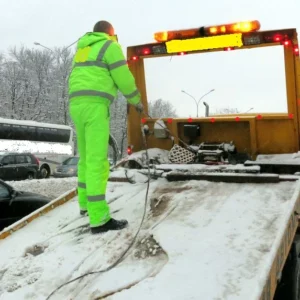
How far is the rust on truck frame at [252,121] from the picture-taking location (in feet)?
16.4

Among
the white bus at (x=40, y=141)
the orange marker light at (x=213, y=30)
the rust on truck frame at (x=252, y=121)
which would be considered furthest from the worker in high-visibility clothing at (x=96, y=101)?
the white bus at (x=40, y=141)

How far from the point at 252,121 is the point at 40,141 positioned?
25.4 m

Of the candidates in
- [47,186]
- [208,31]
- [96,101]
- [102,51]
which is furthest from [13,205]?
[47,186]

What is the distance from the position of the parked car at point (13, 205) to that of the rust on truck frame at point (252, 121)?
214cm

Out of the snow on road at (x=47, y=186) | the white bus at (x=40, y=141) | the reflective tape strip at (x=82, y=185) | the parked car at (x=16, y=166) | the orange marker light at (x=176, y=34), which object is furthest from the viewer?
the white bus at (x=40, y=141)

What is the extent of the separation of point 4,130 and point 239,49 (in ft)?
74.3

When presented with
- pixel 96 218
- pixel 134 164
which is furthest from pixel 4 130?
pixel 96 218

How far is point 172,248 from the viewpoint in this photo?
307 centimetres

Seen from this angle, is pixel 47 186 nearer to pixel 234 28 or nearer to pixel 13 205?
pixel 13 205

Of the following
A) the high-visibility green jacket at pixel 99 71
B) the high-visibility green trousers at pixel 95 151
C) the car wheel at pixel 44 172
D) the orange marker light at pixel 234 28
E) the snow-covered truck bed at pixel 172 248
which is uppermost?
the orange marker light at pixel 234 28

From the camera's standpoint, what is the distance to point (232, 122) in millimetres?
5641

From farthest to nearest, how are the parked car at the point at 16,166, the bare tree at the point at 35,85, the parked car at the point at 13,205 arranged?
the bare tree at the point at 35,85 → the parked car at the point at 16,166 → the parked car at the point at 13,205

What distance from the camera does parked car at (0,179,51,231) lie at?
669 cm

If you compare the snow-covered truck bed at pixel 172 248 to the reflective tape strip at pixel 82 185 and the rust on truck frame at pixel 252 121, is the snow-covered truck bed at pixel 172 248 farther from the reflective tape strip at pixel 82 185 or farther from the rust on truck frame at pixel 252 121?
the rust on truck frame at pixel 252 121
